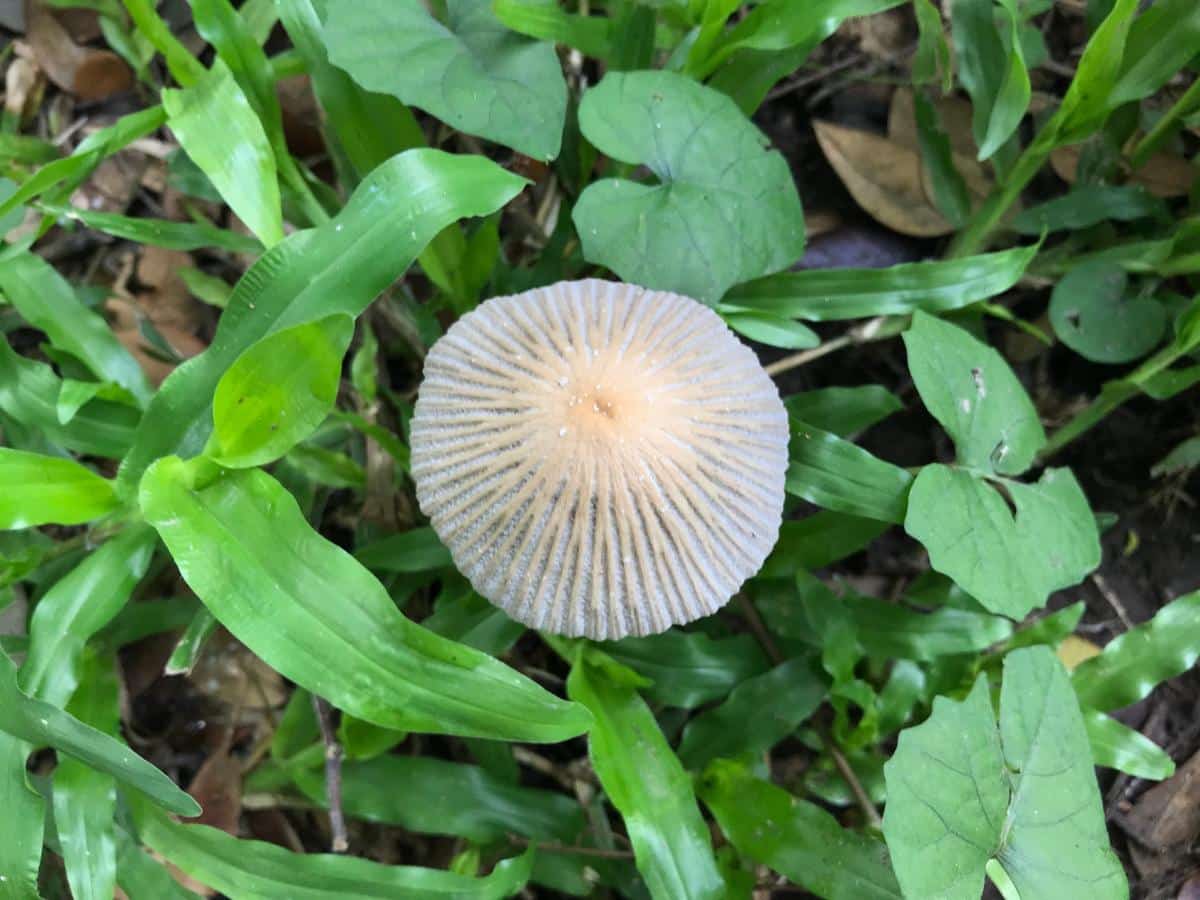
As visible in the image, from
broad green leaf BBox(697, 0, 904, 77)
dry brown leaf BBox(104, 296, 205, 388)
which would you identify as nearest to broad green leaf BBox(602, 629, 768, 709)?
broad green leaf BBox(697, 0, 904, 77)

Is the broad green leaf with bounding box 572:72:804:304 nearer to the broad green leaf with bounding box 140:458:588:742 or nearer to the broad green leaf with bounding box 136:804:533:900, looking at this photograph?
the broad green leaf with bounding box 140:458:588:742

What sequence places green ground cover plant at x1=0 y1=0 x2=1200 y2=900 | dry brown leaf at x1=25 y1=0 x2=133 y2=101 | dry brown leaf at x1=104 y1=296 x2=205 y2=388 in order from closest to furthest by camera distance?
1. green ground cover plant at x1=0 y1=0 x2=1200 y2=900
2. dry brown leaf at x1=104 y1=296 x2=205 y2=388
3. dry brown leaf at x1=25 y1=0 x2=133 y2=101

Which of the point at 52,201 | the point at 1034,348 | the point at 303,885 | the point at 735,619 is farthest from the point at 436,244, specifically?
Result: the point at 1034,348

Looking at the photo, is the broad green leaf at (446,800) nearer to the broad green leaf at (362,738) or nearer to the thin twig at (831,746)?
the broad green leaf at (362,738)

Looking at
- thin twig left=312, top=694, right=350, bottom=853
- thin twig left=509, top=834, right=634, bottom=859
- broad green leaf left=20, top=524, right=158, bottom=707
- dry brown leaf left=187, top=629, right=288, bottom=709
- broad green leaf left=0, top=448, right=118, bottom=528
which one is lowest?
thin twig left=509, top=834, right=634, bottom=859

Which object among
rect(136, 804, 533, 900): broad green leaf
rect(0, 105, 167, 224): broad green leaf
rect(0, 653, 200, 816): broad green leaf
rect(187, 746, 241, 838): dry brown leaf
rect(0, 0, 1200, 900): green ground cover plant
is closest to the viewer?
rect(0, 653, 200, 816): broad green leaf

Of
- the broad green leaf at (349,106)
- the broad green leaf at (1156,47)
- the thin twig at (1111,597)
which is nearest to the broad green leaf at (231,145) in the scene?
the broad green leaf at (349,106)
